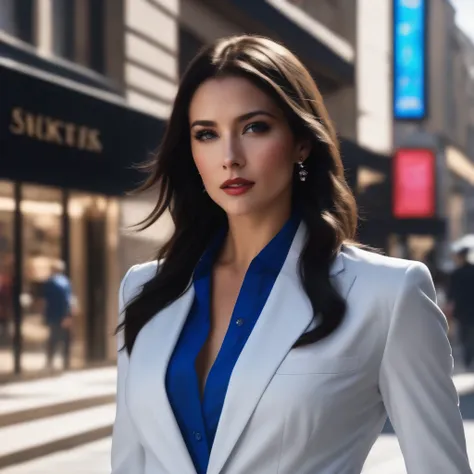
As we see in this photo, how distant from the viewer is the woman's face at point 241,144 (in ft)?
8.86

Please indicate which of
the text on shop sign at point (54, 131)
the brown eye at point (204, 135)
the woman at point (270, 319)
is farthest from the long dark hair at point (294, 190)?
the text on shop sign at point (54, 131)

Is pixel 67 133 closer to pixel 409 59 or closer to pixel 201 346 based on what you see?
pixel 201 346

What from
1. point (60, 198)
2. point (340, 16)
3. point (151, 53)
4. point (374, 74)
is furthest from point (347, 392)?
point (374, 74)

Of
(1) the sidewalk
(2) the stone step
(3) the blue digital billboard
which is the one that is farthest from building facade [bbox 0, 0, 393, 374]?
(3) the blue digital billboard

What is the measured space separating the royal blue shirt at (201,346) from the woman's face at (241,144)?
12cm

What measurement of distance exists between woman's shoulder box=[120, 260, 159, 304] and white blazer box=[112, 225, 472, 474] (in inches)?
17.5

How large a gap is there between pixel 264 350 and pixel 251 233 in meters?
0.38

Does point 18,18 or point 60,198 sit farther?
point 60,198

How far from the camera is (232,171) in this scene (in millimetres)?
2715

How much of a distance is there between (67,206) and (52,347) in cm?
177

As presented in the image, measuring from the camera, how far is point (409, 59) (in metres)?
30.8

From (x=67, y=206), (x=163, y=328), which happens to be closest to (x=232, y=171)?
(x=163, y=328)

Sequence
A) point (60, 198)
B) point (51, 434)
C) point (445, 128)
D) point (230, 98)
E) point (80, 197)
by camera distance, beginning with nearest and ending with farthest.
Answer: point (230, 98), point (51, 434), point (60, 198), point (80, 197), point (445, 128)

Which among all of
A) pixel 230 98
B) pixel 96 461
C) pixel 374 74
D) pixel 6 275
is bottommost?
pixel 96 461
